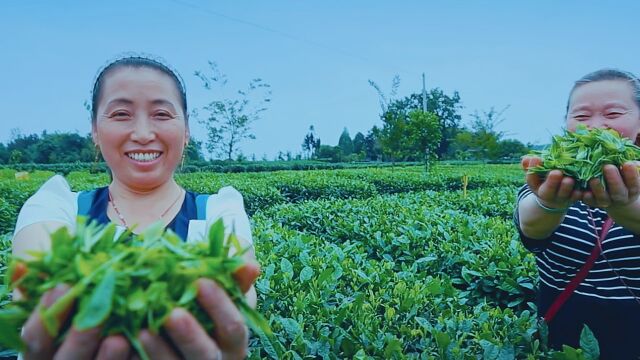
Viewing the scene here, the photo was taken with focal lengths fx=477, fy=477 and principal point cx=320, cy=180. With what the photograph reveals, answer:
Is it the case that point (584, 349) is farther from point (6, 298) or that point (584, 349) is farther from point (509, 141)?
point (509, 141)

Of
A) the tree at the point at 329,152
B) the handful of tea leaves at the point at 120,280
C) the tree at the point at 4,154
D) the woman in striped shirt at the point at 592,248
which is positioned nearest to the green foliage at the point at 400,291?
the handful of tea leaves at the point at 120,280

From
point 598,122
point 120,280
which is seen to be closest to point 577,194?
point 598,122

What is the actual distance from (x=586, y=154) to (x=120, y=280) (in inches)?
47.6

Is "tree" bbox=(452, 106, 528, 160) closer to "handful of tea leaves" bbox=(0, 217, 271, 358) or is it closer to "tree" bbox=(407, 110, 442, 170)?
"tree" bbox=(407, 110, 442, 170)

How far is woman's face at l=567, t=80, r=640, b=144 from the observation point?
1517mm

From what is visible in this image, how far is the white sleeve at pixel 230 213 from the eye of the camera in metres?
1.21

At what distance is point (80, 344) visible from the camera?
0.70 meters

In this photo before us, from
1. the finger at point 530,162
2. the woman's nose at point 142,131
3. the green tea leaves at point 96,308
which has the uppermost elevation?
the woman's nose at point 142,131

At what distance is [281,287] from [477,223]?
2.48 meters

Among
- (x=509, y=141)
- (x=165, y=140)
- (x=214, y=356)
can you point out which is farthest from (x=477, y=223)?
(x=509, y=141)

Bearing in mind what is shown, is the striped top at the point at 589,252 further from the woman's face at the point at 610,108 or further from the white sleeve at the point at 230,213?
the white sleeve at the point at 230,213

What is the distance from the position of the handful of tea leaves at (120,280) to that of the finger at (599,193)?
3.09 feet

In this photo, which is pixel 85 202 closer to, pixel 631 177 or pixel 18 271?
pixel 18 271

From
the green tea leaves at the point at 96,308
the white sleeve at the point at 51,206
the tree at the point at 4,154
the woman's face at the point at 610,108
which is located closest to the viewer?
the green tea leaves at the point at 96,308
